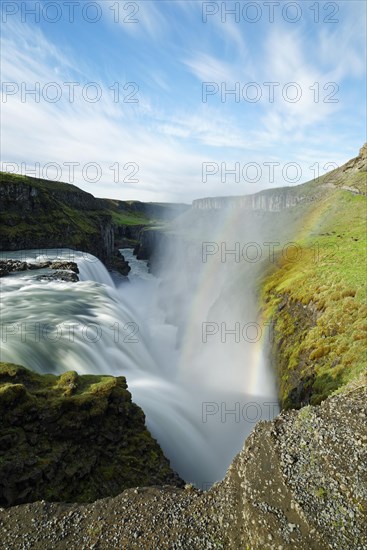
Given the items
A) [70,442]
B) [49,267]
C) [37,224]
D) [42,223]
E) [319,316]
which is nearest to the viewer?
[70,442]

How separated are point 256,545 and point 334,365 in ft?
39.8

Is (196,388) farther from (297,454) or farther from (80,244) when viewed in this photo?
(80,244)

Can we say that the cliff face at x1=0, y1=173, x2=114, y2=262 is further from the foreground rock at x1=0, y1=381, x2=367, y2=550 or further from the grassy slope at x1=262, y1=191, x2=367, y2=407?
the foreground rock at x1=0, y1=381, x2=367, y2=550

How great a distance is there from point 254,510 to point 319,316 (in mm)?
16194

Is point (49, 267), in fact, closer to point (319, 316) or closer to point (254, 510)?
point (319, 316)

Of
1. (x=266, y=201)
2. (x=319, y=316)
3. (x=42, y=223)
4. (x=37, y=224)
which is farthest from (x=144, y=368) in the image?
(x=266, y=201)

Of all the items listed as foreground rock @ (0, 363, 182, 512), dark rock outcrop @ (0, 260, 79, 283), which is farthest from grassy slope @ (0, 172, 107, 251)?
foreground rock @ (0, 363, 182, 512)

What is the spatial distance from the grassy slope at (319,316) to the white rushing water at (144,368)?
4867 millimetres

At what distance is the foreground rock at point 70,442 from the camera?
1167cm

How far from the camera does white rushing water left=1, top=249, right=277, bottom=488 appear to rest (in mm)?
20453

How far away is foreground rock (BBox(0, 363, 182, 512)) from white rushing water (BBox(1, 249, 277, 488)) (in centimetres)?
415

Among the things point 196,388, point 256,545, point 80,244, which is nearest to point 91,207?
Result: point 80,244

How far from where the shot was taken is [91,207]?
165 metres

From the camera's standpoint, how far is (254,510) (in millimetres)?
8531
